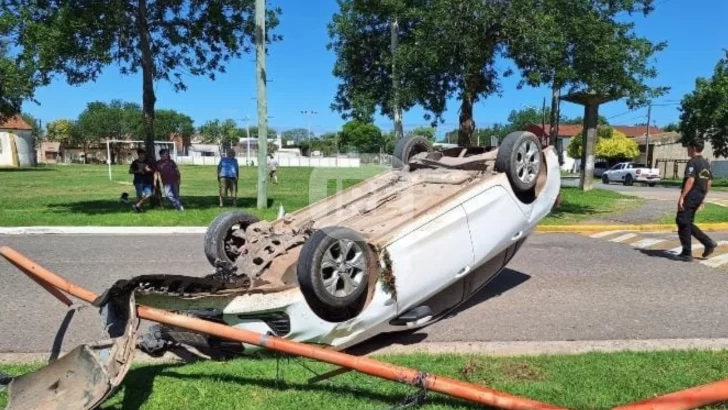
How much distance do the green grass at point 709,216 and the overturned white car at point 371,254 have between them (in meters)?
9.37

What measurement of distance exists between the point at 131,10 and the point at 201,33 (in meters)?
1.96

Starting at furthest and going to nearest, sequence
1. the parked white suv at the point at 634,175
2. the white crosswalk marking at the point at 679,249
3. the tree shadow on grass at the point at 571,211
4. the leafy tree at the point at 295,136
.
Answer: the leafy tree at the point at 295,136 → the parked white suv at the point at 634,175 → the tree shadow on grass at the point at 571,211 → the white crosswalk marking at the point at 679,249

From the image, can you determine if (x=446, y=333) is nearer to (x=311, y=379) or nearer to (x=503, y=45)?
(x=311, y=379)

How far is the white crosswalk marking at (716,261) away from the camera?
29.3 ft

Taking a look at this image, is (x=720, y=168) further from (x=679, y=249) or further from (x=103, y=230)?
(x=103, y=230)

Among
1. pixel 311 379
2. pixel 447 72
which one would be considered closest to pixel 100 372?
pixel 311 379

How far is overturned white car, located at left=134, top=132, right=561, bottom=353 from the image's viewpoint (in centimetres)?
434

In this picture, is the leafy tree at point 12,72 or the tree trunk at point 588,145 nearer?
the leafy tree at point 12,72

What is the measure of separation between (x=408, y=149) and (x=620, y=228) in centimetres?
792

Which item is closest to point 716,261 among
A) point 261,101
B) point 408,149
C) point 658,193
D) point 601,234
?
point 601,234

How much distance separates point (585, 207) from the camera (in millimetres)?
17500

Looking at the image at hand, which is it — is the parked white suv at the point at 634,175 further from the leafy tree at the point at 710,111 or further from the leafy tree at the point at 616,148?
the leafy tree at the point at 616,148

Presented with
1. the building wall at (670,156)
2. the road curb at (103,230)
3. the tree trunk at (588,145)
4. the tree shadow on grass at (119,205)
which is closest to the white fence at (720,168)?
the building wall at (670,156)

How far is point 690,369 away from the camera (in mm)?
4449
